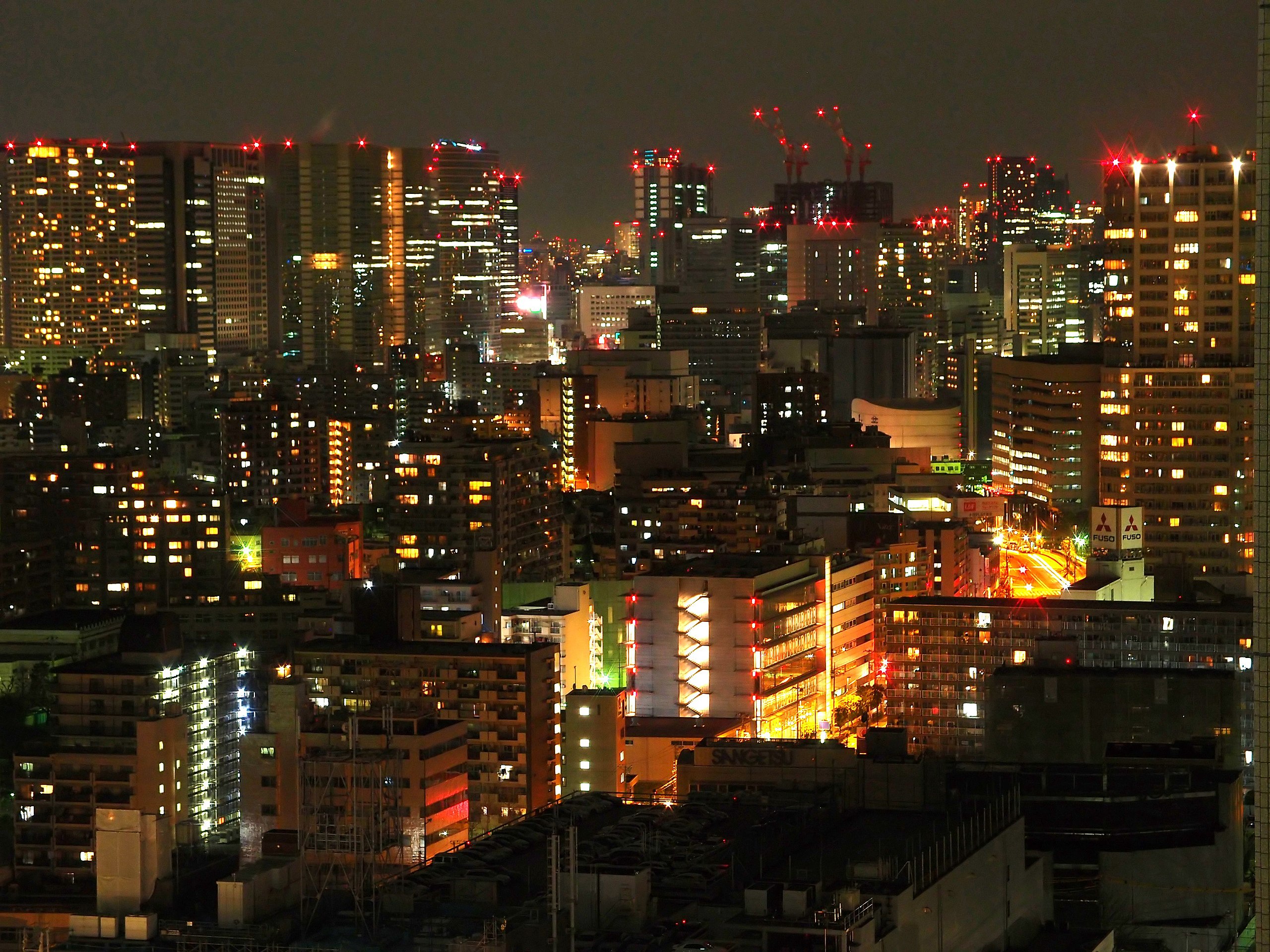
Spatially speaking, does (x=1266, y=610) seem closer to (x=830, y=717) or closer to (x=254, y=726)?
(x=254, y=726)

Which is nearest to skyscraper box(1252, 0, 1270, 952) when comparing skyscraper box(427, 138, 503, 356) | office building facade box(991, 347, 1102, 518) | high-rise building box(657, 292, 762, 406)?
office building facade box(991, 347, 1102, 518)

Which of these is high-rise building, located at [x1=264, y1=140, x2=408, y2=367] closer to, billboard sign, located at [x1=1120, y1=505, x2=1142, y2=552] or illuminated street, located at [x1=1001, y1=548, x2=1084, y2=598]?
illuminated street, located at [x1=1001, y1=548, x2=1084, y2=598]

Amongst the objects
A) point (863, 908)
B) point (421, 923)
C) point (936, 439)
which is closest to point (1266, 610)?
point (863, 908)

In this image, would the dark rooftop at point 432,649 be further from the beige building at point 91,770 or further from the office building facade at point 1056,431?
the office building facade at point 1056,431

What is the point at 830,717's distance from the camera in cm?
2505

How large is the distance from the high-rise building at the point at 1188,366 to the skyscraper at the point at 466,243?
35880 millimetres

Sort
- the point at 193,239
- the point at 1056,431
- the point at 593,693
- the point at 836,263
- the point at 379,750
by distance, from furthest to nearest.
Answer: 1. the point at 836,263
2. the point at 193,239
3. the point at 1056,431
4. the point at 593,693
5. the point at 379,750

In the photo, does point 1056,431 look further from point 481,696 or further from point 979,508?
point 481,696

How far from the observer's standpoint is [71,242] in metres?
63.3

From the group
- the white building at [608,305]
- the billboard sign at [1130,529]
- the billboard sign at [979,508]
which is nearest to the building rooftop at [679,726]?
the billboard sign at [1130,529]

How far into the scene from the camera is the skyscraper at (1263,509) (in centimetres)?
1112

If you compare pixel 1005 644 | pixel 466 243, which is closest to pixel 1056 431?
pixel 1005 644

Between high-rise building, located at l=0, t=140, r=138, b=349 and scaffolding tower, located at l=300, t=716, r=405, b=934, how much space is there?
48.2 meters

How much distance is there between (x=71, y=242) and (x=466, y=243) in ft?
46.1
